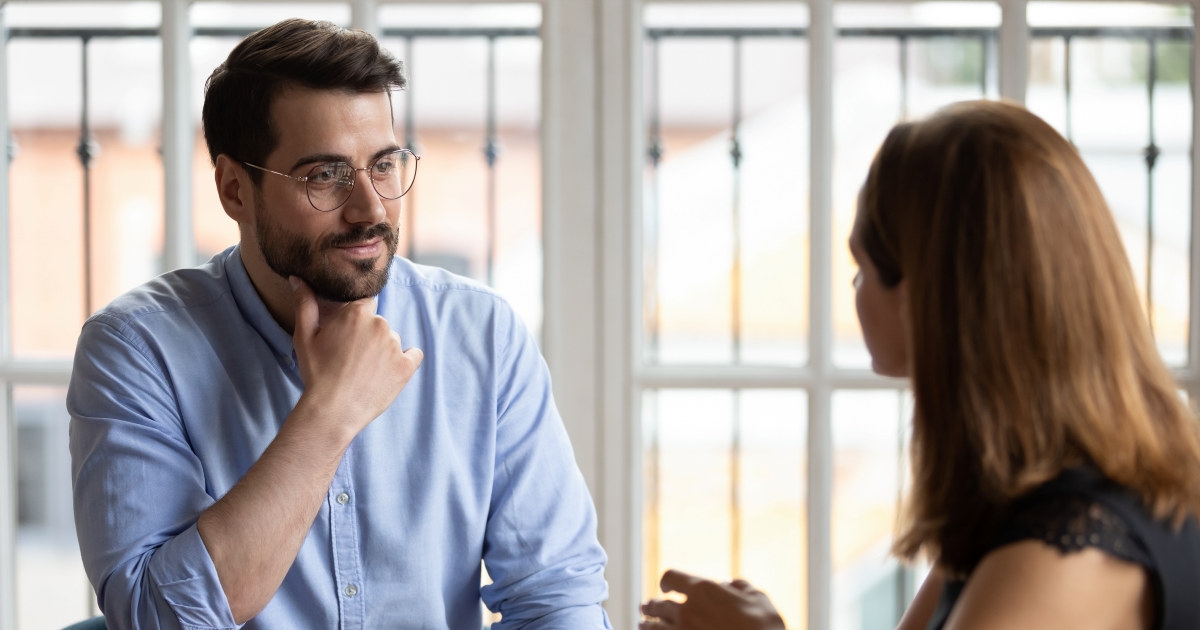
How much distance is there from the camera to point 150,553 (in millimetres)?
1333

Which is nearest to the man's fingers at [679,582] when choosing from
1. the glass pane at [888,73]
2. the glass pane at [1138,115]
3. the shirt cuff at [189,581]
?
the shirt cuff at [189,581]

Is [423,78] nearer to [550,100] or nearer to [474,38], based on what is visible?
[474,38]

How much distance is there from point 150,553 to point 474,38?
1332 mm

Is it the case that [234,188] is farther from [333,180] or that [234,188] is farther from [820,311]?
[820,311]

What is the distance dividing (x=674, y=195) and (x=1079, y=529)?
4.83ft

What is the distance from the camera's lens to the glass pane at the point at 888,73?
2.16 meters

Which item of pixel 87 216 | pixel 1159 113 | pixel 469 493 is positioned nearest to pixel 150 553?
pixel 469 493

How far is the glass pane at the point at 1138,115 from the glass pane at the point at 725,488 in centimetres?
80

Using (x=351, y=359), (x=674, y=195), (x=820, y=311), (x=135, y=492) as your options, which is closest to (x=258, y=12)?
(x=674, y=195)

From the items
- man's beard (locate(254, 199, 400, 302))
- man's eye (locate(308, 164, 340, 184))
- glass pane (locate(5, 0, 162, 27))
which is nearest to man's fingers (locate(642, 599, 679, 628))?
man's beard (locate(254, 199, 400, 302))

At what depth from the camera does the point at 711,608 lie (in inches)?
44.4

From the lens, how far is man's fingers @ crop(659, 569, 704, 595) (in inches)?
46.1

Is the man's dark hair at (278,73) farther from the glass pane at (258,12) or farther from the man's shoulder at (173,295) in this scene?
the glass pane at (258,12)

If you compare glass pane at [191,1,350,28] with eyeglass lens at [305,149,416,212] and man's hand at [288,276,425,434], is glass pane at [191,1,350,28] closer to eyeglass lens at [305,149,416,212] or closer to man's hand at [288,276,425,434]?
eyeglass lens at [305,149,416,212]
